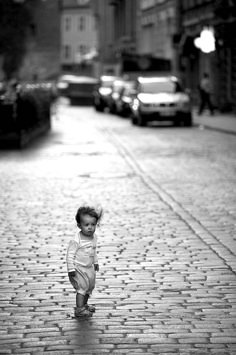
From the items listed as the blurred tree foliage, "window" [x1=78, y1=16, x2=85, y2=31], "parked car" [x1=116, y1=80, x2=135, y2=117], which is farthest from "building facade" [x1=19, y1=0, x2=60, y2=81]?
"parked car" [x1=116, y1=80, x2=135, y2=117]

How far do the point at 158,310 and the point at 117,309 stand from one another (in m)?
0.26

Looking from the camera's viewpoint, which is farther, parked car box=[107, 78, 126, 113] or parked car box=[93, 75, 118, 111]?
parked car box=[93, 75, 118, 111]

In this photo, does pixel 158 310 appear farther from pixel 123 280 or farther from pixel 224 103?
pixel 224 103

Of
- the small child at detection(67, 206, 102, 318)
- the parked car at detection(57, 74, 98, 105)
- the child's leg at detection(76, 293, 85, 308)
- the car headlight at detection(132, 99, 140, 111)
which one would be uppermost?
the small child at detection(67, 206, 102, 318)

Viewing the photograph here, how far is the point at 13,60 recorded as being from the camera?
260ft

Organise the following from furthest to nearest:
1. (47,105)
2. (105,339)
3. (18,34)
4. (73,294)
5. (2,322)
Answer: (18,34) < (47,105) < (73,294) < (2,322) < (105,339)

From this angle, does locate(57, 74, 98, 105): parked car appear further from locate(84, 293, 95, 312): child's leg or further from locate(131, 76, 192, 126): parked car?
locate(84, 293, 95, 312): child's leg

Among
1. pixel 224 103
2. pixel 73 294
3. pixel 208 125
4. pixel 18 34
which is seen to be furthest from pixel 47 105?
pixel 18 34

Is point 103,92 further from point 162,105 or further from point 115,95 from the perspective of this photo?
point 162,105

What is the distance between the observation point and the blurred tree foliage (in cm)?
7681

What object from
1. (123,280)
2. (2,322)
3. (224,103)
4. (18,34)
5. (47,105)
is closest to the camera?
(2,322)

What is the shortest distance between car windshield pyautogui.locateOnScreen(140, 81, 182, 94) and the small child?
2761cm

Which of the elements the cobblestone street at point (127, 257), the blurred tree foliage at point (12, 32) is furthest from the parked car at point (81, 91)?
the cobblestone street at point (127, 257)

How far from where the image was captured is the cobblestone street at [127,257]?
5.88 meters
